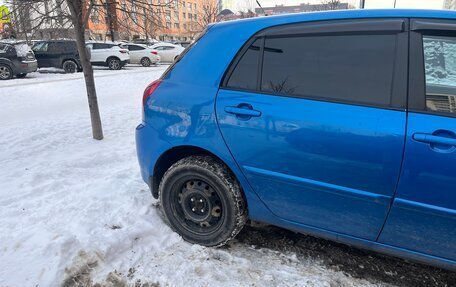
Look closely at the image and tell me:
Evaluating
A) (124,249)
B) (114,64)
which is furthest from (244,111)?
(114,64)

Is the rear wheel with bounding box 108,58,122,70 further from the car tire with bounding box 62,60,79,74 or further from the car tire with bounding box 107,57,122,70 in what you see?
the car tire with bounding box 62,60,79,74

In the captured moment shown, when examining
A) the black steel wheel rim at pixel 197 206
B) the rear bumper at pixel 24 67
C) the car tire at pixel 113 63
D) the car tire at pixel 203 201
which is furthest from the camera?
the car tire at pixel 113 63

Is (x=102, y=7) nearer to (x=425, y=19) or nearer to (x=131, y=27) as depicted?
(x=131, y=27)

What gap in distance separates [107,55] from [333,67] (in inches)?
783

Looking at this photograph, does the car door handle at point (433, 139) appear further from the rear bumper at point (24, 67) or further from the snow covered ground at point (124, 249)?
the rear bumper at point (24, 67)

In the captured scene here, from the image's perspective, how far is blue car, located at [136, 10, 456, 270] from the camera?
6.38 feet

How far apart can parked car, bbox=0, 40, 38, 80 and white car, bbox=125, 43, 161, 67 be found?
30.0 ft

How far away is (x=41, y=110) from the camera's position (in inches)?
330

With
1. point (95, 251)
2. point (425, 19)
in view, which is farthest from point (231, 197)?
point (425, 19)

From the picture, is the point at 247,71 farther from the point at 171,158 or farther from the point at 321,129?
the point at 171,158

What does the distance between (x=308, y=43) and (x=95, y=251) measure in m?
2.15

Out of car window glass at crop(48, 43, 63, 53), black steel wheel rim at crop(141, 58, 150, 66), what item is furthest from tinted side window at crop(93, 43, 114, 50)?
black steel wheel rim at crop(141, 58, 150, 66)

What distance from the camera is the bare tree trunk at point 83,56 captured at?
5.05 meters

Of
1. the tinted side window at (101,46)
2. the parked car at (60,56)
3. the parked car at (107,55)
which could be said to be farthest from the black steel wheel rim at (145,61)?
the parked car at (60,56)
